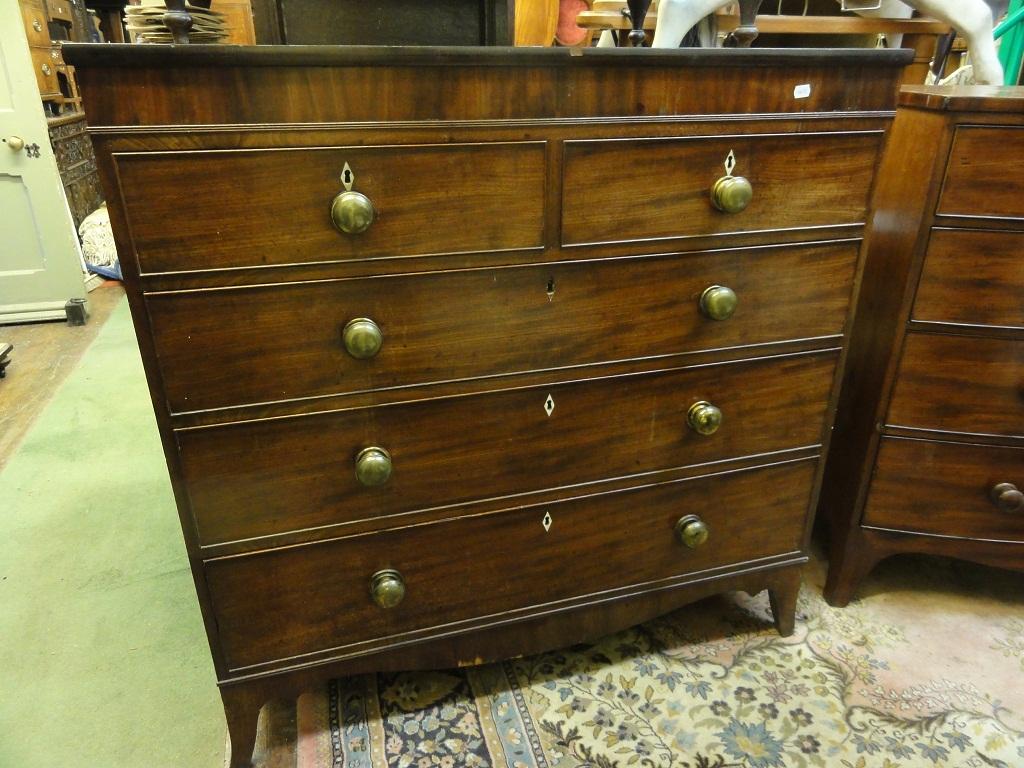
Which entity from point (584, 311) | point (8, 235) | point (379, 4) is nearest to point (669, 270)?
point (584, 311)

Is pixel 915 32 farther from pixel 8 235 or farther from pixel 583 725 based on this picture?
pixel 8 235

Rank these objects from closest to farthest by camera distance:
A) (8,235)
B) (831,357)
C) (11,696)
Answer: (831,357), (11,696), (8,235)

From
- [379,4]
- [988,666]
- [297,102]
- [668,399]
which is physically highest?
[379,4]

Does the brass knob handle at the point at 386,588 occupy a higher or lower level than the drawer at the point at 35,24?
lower

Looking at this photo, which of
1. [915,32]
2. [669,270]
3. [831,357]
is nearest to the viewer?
[669,270]

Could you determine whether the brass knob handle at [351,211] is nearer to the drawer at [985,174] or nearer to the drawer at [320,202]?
the drawer at [320,202]

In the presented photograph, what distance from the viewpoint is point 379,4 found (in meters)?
0.94

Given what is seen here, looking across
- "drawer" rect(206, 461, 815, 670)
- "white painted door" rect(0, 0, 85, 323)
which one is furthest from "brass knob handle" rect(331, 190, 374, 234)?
"white painted door" rect(0, 0, 85, 323)

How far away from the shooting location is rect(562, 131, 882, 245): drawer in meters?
0.94

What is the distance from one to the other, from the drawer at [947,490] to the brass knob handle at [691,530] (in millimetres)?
403

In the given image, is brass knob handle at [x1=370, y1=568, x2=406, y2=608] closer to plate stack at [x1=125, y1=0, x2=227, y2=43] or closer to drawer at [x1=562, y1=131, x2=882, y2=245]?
drawer at [x1=562, y1=131, x2=882, y2=245]

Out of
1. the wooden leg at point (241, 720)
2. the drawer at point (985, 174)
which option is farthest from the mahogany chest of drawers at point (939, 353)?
the wooden leg at point (241, 720)

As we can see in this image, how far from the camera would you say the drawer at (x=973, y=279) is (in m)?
1.17

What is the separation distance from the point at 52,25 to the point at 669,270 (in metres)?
4.12
